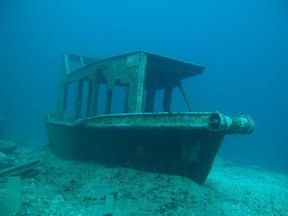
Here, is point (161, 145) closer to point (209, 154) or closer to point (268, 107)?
point (209, 154)

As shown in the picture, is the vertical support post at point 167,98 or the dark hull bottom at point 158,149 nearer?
the dark hull bottom at point 158,149

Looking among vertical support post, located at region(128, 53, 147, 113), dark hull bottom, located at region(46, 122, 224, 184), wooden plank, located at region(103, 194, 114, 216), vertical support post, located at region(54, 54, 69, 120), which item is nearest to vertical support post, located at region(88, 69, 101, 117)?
dark hull bottom, located at region(46, 122, 224, 184)

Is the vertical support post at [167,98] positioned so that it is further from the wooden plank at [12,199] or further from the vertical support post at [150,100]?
the wooden plank at [12,199]

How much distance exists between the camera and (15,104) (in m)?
112

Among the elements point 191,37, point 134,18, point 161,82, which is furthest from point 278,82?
point 161,82

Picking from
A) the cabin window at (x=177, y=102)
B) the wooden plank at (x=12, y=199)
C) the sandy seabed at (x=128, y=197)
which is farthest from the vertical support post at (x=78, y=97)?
the cabin window at (x=177, y=102)

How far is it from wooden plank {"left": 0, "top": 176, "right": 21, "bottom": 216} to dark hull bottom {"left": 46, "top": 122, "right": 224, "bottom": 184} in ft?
6.71

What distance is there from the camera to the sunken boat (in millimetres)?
5461

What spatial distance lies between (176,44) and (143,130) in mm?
162594

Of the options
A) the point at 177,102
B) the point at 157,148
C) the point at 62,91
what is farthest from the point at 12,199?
the point at 177,102

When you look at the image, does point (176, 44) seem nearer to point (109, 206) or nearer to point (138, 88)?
point (138, 88)

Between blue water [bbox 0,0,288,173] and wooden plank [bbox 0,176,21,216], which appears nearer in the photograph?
wooden plank [bbox 0,176,21,216]

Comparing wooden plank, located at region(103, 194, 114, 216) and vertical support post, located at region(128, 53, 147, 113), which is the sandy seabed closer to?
wooden plank, located at region(103, 194, 114, 216)

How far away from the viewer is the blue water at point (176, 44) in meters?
124
